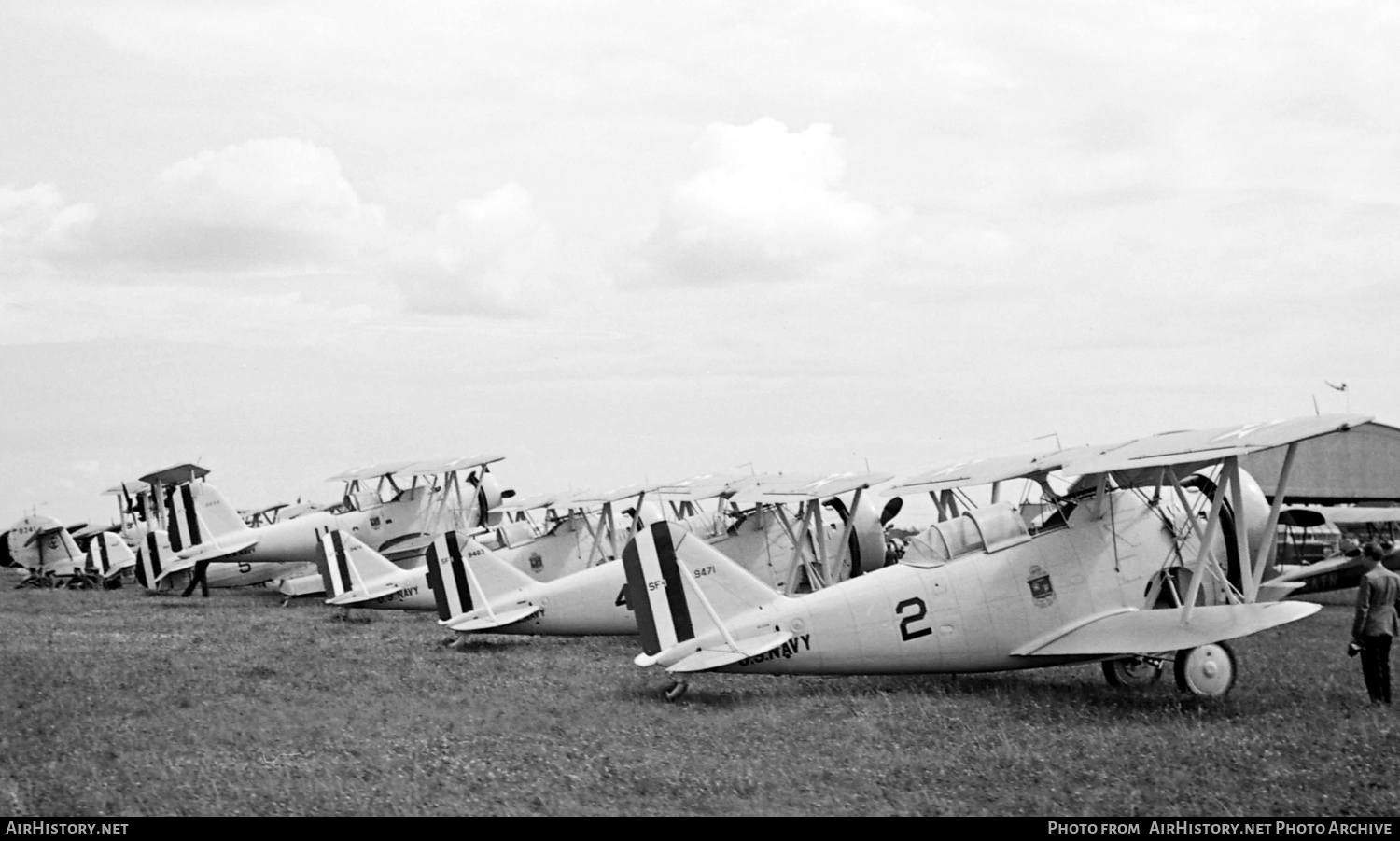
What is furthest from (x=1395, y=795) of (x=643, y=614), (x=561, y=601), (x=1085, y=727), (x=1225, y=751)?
(x=561, y=601)

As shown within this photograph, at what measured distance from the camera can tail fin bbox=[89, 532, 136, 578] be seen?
130ft

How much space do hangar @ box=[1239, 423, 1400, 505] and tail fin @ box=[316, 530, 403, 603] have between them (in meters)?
19.1

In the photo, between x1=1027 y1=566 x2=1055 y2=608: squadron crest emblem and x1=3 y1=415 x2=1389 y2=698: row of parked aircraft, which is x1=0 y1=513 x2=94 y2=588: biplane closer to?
x1=3 y1=415 x2=1389 y2=698: row of parked aircraft

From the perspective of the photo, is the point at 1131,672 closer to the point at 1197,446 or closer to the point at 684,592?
the point at 1197,446

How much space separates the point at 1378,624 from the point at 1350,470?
1936cm

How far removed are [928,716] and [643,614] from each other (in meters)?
3.13

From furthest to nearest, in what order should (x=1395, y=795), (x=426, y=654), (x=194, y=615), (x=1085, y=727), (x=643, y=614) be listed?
(x=194, y=615) < (x=426, y=654) < (x=643, y=614) < (x=1085, y=727) < (x=1395, y=795)

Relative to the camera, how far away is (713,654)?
40.5 ft

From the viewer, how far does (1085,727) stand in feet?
36.0

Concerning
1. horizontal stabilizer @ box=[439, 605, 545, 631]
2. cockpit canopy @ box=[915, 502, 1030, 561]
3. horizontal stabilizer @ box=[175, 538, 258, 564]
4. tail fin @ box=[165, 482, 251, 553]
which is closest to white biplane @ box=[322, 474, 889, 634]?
horizontal stabilizer @ box=[439, 605, 545, 631]

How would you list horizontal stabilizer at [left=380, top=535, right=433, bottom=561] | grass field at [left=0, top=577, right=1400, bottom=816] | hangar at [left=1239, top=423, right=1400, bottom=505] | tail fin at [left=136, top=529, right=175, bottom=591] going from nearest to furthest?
grass field at [left=0, top=577, right=1400, bottom=816]
hangar at [left=1239, top=423, right=1400, bottom=505]
horizontal stabilizer at [left=380, top=535, right=433, bottom=561]
tail fin at [left=136, top=529, right=175, bottom=591]

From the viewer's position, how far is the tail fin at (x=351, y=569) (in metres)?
23.7


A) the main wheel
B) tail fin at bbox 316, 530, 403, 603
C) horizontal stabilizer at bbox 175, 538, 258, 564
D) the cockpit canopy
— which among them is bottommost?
the main wheel
